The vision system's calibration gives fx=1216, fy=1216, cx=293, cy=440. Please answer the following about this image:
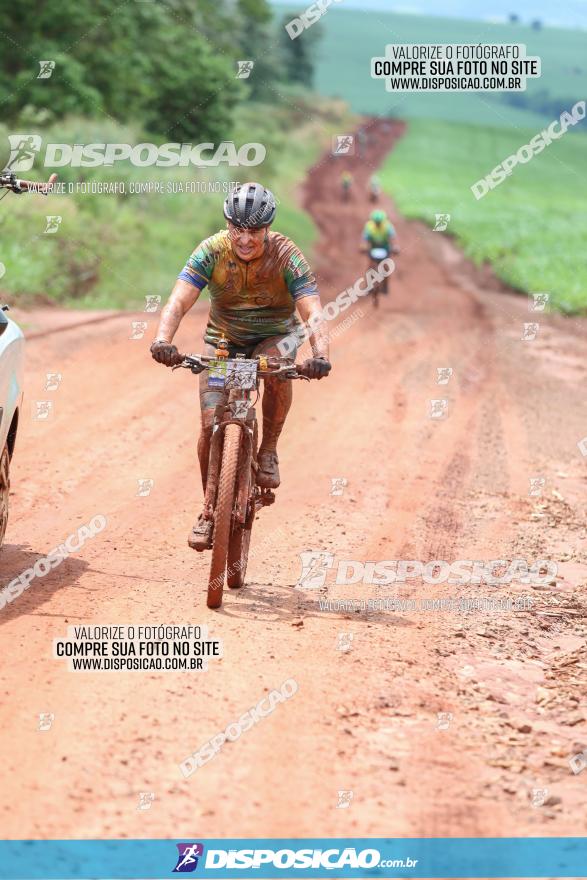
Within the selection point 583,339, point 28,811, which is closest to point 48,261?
point 583,339

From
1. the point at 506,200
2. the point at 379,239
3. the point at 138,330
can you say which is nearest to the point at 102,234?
the point at 138,330

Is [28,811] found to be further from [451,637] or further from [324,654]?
[451,637]

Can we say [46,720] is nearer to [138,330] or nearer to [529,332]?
[138,330]

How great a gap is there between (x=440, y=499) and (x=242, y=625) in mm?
4547

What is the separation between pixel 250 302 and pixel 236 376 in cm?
74

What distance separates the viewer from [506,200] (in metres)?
69.8

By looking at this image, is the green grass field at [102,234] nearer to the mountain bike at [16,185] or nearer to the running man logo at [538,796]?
the mountain bike at [16,185]

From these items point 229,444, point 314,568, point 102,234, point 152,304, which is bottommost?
point 314,568

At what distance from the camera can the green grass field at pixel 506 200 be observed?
37125 mm

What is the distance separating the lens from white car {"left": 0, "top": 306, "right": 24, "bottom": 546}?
761cm

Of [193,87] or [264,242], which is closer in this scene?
[264,242]

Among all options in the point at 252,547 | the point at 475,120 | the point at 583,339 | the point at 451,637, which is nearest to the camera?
the point at 451,637

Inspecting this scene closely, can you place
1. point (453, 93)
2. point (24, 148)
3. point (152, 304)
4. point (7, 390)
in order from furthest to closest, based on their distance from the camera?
1. point (453, 93)
2. point (24, 148)
3. point (152, 304)
4. point (7, 390)

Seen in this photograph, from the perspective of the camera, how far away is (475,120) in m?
128
